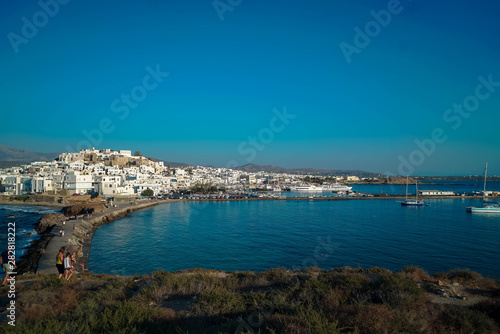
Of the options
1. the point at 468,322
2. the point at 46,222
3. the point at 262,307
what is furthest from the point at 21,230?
the point at 468,322

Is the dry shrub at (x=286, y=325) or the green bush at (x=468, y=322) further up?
the dry shrub at (x=286, y=325)

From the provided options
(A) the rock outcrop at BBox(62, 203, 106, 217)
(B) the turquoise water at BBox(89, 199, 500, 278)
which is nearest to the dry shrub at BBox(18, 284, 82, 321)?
(B) the turquoise water at BBox(89, 199, 500, 278)

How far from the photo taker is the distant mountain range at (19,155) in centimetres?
10529

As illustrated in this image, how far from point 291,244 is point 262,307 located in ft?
41.5

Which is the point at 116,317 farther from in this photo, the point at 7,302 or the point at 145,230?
the point at 145,230

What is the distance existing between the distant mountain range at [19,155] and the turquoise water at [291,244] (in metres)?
106

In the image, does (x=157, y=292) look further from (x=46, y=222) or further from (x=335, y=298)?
(x=46, y=222)

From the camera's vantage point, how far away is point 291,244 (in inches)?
640

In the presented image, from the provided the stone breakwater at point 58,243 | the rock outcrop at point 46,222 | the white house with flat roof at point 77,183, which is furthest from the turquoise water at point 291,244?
the white house with flat roof at point 77,183

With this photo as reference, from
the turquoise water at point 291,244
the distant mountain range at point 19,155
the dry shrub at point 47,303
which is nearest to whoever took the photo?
the dry shrub at point 47,303

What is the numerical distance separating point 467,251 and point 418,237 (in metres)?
3.49

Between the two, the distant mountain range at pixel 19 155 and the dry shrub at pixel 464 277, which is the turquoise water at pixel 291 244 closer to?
the dry shrub at pixel 464 277

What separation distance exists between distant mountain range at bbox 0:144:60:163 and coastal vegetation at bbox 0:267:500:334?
11962 centimetres

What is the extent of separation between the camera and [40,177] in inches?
1519
